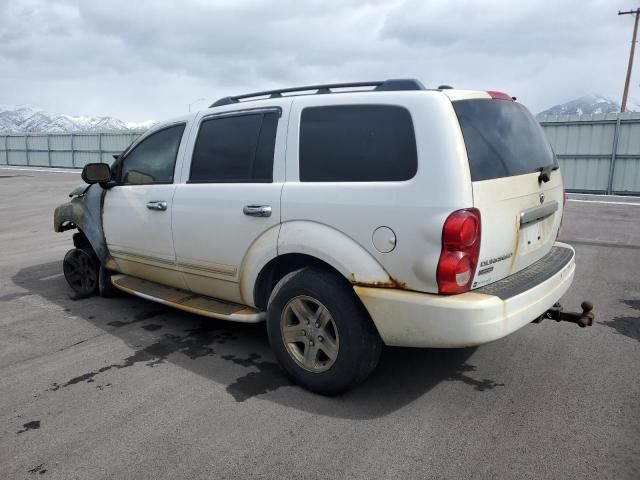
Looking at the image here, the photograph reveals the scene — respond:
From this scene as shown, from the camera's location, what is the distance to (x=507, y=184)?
2.88 meters

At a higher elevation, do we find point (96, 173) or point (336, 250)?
point (96, 173)

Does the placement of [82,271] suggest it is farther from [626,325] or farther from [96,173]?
[626,325]

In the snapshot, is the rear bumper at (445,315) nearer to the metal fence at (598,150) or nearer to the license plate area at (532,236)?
the license plate area at (532,236)

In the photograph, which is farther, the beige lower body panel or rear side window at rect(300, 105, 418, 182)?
the beige lower body panel

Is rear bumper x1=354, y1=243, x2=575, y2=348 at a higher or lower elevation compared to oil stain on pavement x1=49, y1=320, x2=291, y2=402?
higher

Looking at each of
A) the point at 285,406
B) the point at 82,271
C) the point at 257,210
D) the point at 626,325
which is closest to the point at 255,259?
the point at 257,210

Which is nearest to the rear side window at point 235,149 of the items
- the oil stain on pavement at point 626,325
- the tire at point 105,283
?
the tire at point 105,283

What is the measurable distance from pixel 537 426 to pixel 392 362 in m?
1.10

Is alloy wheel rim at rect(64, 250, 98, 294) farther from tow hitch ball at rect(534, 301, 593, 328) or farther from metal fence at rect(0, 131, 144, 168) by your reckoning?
metal fence at rect(0, 131, 144, 168)

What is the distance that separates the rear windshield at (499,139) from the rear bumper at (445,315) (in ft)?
2.23

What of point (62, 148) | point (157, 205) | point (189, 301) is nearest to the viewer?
point (189, 301)

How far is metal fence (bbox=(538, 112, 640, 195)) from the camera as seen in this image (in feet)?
56.2

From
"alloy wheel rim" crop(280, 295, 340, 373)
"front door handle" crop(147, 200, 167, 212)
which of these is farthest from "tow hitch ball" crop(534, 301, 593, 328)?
"front door handle" crop(147, 200, 167, 212)

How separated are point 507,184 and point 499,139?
1.01ft
